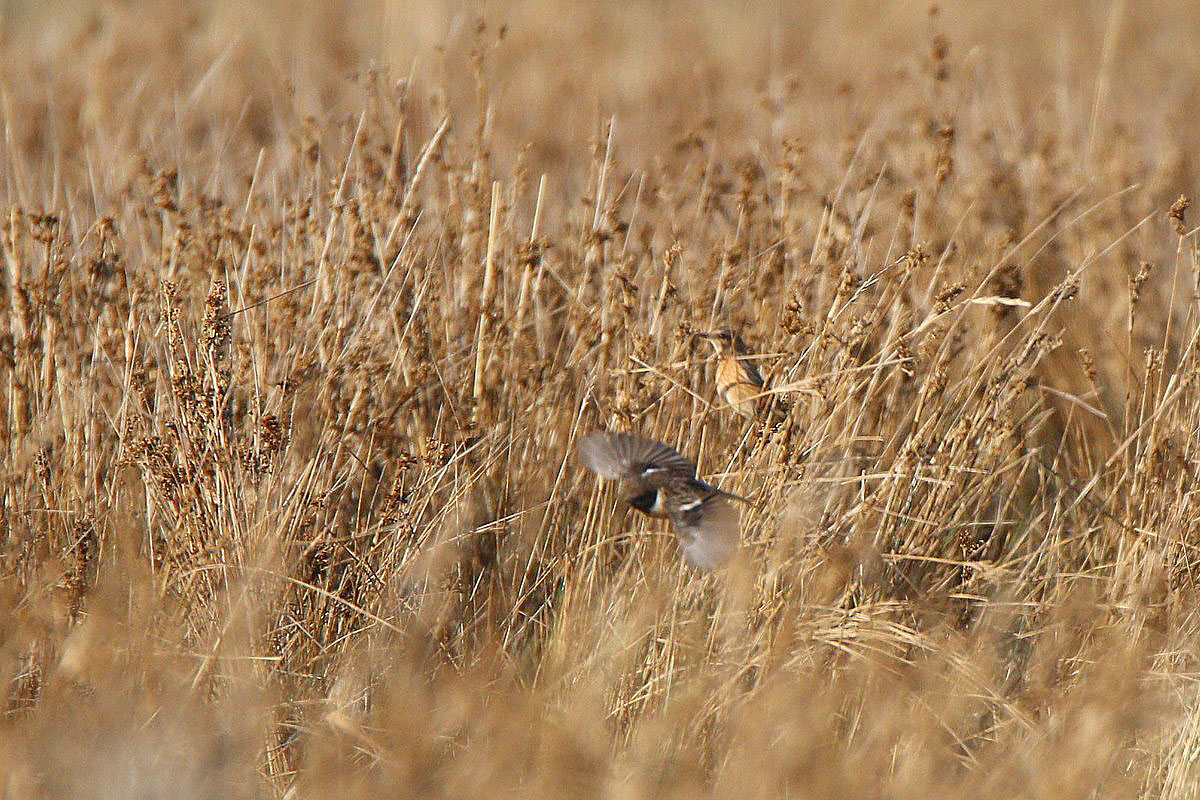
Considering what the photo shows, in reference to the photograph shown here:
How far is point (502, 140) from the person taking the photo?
21.9ft

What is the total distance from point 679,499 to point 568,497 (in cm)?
58

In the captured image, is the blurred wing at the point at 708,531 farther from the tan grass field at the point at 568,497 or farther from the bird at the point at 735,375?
the bird at the point at 735,375

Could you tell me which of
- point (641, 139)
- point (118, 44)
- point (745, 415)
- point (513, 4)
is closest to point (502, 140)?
point (641, 139)

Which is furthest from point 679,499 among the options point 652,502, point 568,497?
point 568,497

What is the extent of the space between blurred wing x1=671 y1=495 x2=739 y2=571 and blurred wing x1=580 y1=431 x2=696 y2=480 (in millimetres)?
87

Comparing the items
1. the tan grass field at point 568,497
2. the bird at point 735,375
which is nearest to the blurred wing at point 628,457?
the tan grass field at point 568,497

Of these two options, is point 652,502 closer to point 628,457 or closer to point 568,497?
point 628,457

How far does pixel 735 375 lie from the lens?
3268 millimetres

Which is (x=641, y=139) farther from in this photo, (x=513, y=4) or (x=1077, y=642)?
(x=1077, y=642)

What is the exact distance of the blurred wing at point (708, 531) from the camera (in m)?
2.71

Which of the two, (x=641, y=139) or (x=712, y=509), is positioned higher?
(x=712, y=509)

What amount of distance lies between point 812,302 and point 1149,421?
105 centimetres

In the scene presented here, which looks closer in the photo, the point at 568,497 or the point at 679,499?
the point at 679,499

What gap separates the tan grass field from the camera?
2502 mm
